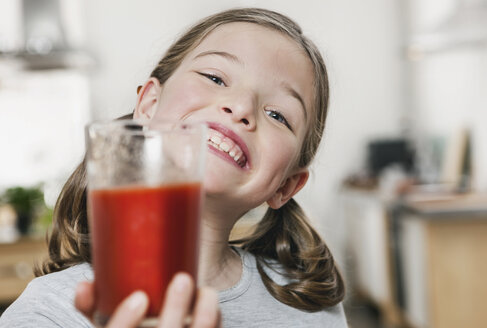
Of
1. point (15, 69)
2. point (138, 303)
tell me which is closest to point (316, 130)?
point (138, 303)

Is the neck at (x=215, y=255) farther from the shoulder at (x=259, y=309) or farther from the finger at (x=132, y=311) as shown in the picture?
the finger at (x=132, y=311)

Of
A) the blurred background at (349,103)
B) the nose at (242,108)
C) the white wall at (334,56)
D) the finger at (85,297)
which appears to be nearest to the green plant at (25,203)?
the blurred background at (349,103)

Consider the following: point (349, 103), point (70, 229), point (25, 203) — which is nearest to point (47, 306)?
point (70, 229)

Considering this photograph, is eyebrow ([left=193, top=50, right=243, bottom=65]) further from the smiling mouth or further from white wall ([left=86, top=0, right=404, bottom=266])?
white wall ([left=86, top=0, right=404, bottom=266])

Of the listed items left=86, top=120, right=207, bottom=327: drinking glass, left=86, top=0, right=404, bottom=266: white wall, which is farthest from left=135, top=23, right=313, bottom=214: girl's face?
left=86, top=0, right=404, bottom=266: white wall

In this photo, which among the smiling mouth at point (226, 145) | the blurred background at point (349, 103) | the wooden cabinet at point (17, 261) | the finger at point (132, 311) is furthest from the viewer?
the blurred background at point (349, 103)

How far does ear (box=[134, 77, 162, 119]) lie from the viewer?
113cm

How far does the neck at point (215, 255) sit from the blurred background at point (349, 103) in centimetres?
277

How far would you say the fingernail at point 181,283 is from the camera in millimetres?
559

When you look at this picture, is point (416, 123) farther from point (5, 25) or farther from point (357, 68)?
point (5, 25)

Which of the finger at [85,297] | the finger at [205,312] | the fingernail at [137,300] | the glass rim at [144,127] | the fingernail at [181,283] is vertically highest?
the glass rim at [144,127]

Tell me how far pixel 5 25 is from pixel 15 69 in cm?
131

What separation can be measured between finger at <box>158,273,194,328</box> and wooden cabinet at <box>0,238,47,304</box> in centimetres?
321

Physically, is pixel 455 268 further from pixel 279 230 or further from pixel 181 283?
pixel 181 283
